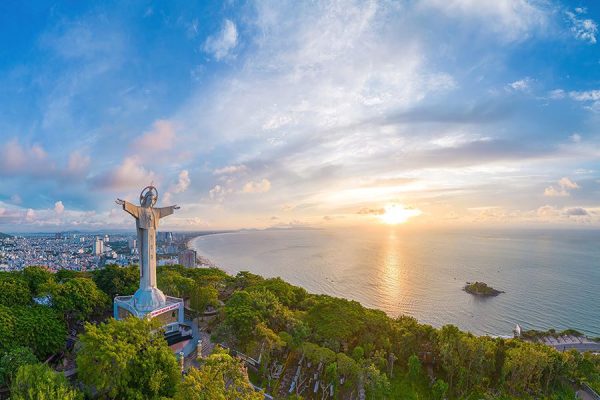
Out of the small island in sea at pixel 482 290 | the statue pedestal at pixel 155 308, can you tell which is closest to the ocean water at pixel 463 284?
the small island in sea at pixel 482 290

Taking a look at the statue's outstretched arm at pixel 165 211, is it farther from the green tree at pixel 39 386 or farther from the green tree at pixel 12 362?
the green tree at pixel 39 386

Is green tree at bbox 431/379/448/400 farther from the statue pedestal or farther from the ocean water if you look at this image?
the ocean water

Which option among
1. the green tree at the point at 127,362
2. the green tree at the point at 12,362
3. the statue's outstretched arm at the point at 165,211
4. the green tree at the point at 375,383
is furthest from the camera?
the statue's outstretched arm at the point at 165,211

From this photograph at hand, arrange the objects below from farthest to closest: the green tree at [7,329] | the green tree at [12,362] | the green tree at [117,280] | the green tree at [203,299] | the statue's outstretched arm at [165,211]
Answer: the green tree at [117,280], the green tree at [203,299], the statue's outstretched arm at [165,211], the green tree at [7,329], the green tree at [12,362]

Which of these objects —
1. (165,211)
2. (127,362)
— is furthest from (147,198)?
(127,362)

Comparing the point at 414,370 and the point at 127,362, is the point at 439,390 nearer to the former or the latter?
the point at 414,370

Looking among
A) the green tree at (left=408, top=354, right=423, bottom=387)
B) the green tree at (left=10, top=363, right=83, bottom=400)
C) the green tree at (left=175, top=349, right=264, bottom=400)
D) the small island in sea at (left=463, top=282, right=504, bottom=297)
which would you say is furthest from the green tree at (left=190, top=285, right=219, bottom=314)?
the small island in sea at (left=463, top=282, right=504, bottom=297)
